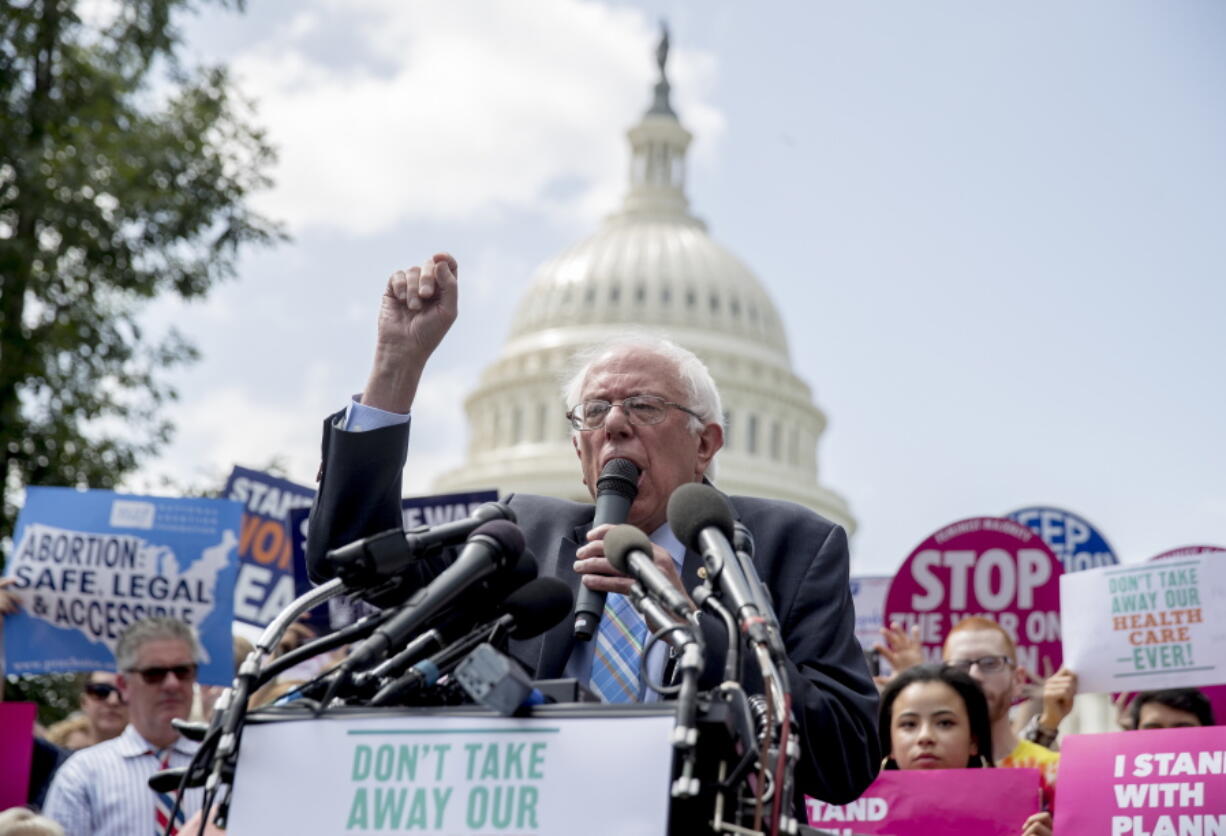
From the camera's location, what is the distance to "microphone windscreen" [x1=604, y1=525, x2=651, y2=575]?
3129 millimetres

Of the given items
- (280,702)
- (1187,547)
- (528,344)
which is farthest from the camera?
(528,344)

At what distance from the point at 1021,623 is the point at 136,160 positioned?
9.50m

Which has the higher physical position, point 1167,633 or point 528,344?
point 528,344

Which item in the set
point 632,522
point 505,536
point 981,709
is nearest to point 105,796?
point 981,709

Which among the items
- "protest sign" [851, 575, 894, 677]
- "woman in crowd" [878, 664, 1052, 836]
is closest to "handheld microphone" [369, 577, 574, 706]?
"woman in crowd" [878, 664, 1052, 836]

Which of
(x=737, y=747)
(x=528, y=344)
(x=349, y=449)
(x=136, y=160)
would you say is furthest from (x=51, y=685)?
(x=528, y=344)

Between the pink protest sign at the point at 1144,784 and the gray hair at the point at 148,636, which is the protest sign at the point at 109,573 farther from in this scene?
the pink protest sign at the point at 1144,784

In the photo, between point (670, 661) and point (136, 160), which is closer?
point (670, 661)

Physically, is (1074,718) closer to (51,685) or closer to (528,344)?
(51,685)

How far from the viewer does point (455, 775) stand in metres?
2.89

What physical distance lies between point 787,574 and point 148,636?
4.06 metres

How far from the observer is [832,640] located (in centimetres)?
381

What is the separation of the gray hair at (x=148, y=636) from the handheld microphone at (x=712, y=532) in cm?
457

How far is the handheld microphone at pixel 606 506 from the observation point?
343cm
